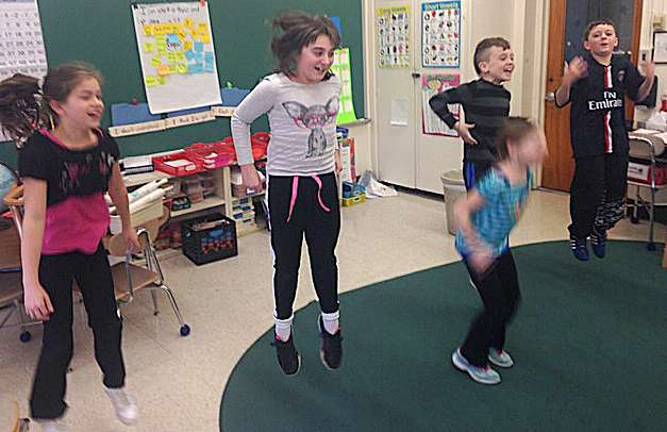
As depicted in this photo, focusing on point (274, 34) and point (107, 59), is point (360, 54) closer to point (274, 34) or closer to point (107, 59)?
point (107, 59)

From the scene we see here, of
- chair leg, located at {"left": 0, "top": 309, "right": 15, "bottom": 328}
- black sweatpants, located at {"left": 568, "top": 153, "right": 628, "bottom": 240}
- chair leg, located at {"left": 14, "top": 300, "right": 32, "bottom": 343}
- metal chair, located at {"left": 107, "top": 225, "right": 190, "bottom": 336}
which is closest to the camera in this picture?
metal chair, located at {"left": 107, "top": 225, "right": 190, "bottom": 336}

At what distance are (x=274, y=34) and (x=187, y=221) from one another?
230cm

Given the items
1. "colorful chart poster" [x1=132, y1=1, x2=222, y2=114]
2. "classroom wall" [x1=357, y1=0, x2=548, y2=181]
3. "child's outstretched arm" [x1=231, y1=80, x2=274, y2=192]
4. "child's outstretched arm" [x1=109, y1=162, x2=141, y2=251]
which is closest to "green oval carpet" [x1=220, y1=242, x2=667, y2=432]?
"child's outstretched arm" [x1=109, y1=162, x2=141, y2=251]

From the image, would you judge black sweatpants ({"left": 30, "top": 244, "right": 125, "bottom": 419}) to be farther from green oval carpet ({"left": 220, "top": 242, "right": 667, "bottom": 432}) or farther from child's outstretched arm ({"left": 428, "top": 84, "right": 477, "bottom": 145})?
child's outstretched arm ({"left": 428, "top": 84, "right": 477, "bottom": 145})

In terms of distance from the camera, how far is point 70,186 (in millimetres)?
2102

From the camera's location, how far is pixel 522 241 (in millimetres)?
4246

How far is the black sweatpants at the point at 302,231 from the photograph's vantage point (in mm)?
2338

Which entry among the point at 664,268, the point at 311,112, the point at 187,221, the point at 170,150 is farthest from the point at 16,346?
the point at 664,268

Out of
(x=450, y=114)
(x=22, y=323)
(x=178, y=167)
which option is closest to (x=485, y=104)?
(x=450, y=114)

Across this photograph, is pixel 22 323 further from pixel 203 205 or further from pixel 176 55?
pixel 176 55

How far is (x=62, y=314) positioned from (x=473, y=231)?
4.75ft

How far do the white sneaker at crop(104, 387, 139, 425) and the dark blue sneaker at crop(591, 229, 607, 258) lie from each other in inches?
109

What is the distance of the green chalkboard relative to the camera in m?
3.90

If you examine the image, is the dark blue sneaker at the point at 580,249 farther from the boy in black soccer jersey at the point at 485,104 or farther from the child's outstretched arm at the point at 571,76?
the boy in black soccer jersey at the point at 485,104
